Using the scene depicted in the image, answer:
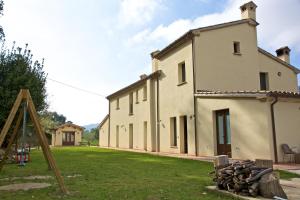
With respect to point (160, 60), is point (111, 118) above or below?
below

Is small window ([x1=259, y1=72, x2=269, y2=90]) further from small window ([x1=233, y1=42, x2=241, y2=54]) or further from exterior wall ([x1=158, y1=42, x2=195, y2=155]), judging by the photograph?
exterior wall ([x1=158, y1=42, x2=195, y2=155])

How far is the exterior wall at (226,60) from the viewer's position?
1675 centimetres

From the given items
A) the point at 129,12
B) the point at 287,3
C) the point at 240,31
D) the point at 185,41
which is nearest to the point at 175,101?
the point at 185,41

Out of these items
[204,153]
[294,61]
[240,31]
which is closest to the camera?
[204,153]

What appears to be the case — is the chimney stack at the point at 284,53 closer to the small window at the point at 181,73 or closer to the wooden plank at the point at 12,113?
the small window at the point at 181,73

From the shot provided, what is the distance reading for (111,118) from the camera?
32.4m

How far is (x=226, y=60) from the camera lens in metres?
17.6

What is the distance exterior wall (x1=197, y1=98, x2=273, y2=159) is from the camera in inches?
477

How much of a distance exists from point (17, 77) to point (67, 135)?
108ft

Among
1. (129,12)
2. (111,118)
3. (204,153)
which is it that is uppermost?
(129,12)

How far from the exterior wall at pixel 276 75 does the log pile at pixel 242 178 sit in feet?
50.3

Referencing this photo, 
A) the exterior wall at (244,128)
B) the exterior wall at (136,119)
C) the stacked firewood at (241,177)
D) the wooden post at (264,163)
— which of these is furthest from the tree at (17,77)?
the exterior wall at (136,119)

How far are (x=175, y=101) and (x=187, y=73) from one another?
2.25 m

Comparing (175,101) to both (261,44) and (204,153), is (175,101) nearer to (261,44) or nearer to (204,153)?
(204,153)
